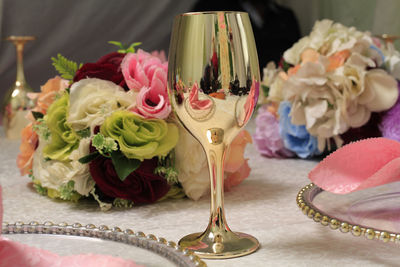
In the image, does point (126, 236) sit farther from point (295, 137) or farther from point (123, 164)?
point (295, 137)

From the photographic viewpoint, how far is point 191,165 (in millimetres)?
692

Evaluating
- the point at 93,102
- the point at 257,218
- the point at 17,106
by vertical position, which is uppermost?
the point at 93,102

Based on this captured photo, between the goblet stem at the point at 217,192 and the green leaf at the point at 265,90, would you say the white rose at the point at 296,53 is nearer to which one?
the green leaf at the point at 265,90

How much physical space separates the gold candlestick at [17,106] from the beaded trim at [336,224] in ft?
3.03

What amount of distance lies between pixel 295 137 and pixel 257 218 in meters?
0.39

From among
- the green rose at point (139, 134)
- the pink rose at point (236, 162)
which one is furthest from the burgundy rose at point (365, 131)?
the green rose at point (139, 134)

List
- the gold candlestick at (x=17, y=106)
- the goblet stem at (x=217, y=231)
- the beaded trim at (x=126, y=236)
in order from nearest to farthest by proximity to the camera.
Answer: the beaded trim at (x=126, y=236) → the goblet stem at (x=217, y=231) → the gold candlestick at (x=17, y=106)

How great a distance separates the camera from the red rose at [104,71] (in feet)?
2.34

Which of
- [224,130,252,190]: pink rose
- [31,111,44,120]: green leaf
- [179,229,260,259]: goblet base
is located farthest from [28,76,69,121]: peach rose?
[179,229,260,259]: goblet base

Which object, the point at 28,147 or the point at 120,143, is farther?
the point at 28,147

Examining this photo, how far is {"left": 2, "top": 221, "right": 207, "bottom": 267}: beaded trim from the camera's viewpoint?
0.40 m

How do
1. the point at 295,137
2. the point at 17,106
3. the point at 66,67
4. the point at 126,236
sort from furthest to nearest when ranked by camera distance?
the point at 17,106 < the point at 295,137 < the point at 66,67 < the point at 126,236

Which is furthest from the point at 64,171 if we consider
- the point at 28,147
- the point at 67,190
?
the point at 28,147

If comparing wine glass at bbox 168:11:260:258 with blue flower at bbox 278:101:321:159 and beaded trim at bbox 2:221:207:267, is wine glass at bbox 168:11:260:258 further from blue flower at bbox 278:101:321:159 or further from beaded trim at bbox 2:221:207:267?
blue flower at bbox 278:101:321:159
